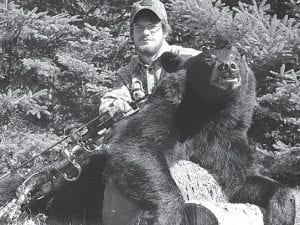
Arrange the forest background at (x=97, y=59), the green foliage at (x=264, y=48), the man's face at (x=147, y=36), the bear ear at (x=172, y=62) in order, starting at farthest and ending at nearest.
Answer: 1. the forest background at (x=97, y=59)
2. the green foliage at (x=264, y=48)
3. the man's face at (x=147, y=36)
4. the bear ear at (x=172, y=62)

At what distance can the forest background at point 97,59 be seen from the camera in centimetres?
540

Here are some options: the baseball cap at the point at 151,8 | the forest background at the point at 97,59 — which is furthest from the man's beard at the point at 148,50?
the forest background at the point at 97,59

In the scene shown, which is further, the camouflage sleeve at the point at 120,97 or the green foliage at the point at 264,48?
the green foliage at the point at 264,48

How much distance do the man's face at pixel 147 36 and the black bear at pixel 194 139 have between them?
0.38 meters

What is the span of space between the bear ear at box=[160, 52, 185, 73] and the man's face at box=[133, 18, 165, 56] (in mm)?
371

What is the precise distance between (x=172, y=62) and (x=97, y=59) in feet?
7.83

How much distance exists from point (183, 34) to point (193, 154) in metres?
2.53

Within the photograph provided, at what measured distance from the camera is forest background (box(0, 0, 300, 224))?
5.40 m

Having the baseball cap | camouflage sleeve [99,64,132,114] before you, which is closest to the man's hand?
camouflage sleeve [99,64,132,114]

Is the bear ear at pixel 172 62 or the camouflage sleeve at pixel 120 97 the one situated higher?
the bear ear at pixel 172 62

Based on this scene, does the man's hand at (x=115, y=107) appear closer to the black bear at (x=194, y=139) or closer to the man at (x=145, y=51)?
the black bear at (x=194, y=139)

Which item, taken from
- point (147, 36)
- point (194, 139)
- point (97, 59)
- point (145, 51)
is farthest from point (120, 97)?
point (97, 59)

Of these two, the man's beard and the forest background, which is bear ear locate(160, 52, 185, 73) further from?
the forest background

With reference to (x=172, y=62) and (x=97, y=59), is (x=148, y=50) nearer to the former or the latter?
(x=172, y=62)
